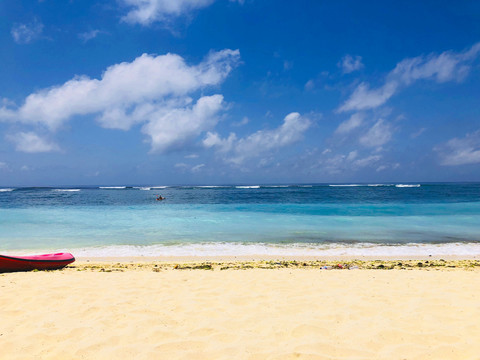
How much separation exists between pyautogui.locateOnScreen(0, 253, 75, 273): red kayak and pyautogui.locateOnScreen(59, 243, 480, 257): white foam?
2.77 m

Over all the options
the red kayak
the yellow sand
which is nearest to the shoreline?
the red kayak

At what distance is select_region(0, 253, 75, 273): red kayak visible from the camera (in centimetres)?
868

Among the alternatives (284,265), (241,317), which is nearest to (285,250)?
(284,265)

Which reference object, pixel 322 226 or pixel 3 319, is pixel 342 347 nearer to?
pixel 3 319

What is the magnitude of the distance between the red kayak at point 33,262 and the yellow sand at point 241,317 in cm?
139

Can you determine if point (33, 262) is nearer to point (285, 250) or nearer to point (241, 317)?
point (241, 317)

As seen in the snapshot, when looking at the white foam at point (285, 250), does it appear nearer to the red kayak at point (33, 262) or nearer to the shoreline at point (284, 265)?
the shoreline at point (284, 265)

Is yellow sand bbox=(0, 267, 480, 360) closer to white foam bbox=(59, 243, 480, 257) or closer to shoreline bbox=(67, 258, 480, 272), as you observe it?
shoreline bbox=(67, 258, 480, 272)

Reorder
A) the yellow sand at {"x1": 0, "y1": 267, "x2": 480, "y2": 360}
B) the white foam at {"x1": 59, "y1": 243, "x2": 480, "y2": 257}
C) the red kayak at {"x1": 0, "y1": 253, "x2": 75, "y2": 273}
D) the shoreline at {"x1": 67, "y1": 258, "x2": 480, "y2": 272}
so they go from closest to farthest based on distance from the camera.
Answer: the yellow sand at {"x1": 0, "y1": 267, "x2": 480, "y2": 360} < the red kayak at {"x1": 0, "y1": 253, "x2": 75, "y2": 273} < the shoreline at {"x1": 67, "y1": 258, "x2": 480, "y2": 272} < the white foam at {"x1": 59, "y1": 243, "x2": 480, "y2": 257}

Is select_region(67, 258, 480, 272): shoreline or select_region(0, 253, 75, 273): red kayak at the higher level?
select_region(0, 253, 75, 273): red kayak

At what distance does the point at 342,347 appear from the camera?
3936 millimetres

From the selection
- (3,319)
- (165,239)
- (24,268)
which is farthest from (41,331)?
(165,239)

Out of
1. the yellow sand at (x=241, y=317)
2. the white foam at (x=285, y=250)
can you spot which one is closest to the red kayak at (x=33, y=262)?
the yellow sand at (x=241, y=317)

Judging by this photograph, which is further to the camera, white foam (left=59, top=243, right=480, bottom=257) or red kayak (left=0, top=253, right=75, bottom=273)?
white foam (left=59, top=243, right=480, bottom=257)
